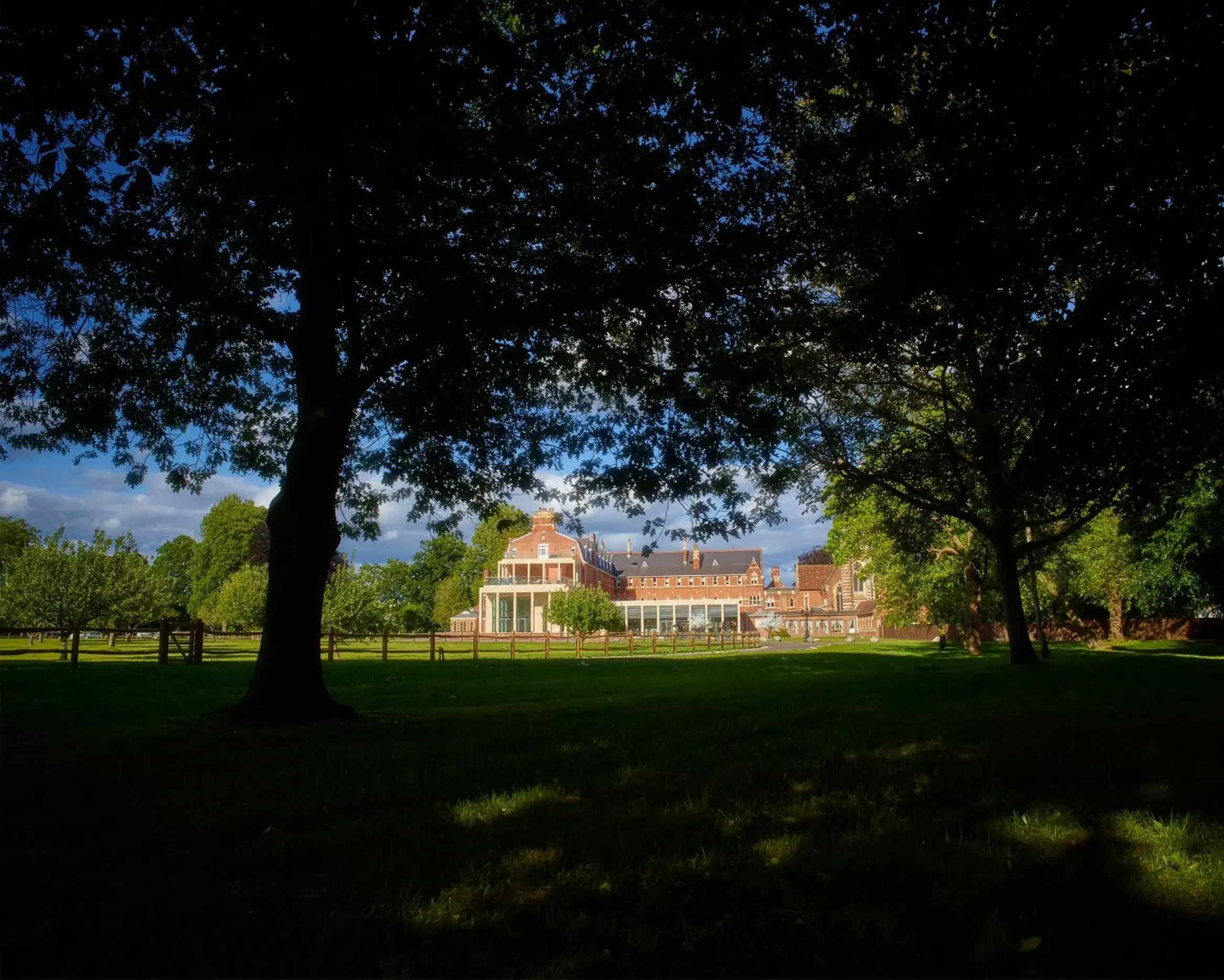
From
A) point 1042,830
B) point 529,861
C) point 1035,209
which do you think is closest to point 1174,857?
point 1042,830

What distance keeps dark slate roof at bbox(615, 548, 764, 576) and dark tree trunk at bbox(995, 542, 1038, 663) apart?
87.0m

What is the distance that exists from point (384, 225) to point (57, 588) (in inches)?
1578

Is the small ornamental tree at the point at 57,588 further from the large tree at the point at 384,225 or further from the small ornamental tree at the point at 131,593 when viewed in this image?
the large tree at the point at 384,225

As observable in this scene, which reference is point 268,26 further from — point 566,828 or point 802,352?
point 802,352

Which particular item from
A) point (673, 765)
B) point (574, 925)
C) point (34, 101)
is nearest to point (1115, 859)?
point (574, 925)

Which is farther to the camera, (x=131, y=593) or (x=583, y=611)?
(x=583, y=611)

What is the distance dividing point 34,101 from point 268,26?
1.46 metres

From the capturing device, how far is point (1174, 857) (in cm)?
387

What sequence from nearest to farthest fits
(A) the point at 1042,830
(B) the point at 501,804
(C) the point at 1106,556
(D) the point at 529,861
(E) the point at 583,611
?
(D) the point at 529,861 → (A) the point at 1042,830 → (B) the point at 501,804 → (C) the point at 1106,556 → (E) the point at 583,611

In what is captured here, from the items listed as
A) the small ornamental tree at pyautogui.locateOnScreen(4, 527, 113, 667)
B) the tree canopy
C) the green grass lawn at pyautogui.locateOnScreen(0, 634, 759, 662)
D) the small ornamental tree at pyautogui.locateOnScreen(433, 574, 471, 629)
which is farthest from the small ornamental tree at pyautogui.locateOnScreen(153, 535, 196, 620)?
the small ornamental tree at pyautogui.locateOnScreen(4, 527, 113, 667)

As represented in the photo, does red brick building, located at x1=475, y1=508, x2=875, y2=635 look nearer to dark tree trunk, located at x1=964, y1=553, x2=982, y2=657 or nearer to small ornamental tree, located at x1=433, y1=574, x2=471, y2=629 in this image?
small ornamental tree, located at x1=433, y1=574, x2=471, y2=629

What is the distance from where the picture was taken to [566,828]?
4391 mm

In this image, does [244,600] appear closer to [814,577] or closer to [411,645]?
[411,645]

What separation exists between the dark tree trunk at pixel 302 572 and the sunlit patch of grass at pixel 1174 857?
8555 millimetres
